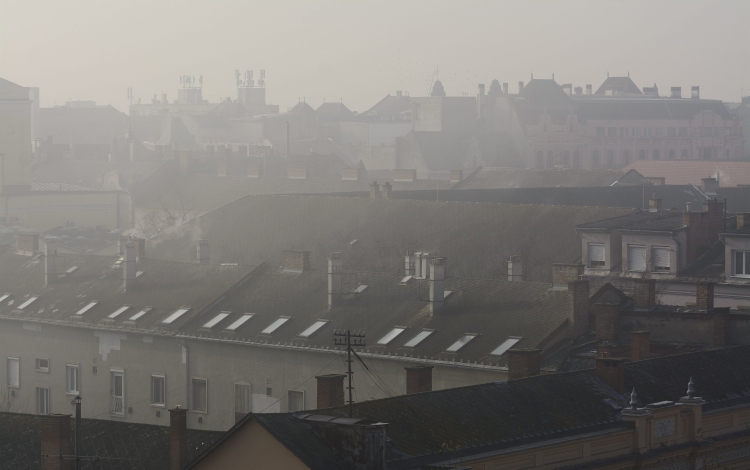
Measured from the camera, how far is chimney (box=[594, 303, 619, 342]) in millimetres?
37594

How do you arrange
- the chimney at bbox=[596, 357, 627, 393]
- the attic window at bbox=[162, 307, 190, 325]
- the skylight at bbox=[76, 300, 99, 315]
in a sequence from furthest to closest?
the skylight at bbox=[76, 300, 99, 315], the attic window at bbox=[162, 307, 190, 325], the chimney at bbox=[596, 357, 627, 393]

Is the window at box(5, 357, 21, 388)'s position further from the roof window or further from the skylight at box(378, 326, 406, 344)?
the roof window

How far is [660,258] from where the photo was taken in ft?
181

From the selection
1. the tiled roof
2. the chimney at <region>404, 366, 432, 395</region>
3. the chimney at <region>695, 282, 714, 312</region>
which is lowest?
the tiled roof

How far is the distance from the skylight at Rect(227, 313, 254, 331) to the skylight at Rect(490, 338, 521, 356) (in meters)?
9.34

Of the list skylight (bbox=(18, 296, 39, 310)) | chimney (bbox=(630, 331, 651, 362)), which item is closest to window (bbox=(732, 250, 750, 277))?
chimney (bbox=(630, 331, 651, 362))

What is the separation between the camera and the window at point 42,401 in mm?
49219

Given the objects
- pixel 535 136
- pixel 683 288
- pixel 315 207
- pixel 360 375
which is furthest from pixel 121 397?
pixel 535 136

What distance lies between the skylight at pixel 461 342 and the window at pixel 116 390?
39.6 ft

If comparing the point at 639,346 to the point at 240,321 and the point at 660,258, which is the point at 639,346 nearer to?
the point at 240,321

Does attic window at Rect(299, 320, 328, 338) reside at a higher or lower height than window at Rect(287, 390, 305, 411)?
higher

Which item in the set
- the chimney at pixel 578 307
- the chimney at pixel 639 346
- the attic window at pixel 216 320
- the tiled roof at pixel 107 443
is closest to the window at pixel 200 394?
the attic window at pixel 216 320

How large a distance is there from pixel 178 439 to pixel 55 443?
256cm

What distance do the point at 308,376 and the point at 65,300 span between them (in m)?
12.9
